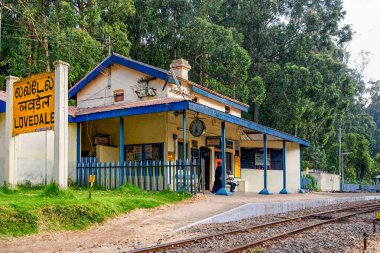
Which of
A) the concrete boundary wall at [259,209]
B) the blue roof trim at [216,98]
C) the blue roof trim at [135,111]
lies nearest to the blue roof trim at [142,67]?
the blue roof trim at [216,98]

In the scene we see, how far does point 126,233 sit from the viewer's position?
10.2 metres

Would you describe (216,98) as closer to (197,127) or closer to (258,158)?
Result: (258,158)

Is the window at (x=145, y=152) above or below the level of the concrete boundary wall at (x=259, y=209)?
above

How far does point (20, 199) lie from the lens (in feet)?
35.5

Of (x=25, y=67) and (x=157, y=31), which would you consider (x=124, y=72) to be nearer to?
(x=25, y=67)

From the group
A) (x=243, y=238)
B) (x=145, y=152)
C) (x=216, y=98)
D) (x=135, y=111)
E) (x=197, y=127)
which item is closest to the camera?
(x=243, y=238)

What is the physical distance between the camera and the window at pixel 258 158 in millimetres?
25922

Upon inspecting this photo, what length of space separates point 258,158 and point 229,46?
14.2 m

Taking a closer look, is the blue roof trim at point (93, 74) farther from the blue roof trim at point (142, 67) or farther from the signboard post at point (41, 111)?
the signboard post at point (41, 111)

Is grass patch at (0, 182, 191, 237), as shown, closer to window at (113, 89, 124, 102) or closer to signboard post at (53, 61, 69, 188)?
signboard post at (53, 61, 69, 188)

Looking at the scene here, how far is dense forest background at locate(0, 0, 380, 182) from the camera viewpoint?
3066 centimetres

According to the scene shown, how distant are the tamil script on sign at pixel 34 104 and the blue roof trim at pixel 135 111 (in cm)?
467

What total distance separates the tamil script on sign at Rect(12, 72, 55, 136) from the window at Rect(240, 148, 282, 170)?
48.1 ft

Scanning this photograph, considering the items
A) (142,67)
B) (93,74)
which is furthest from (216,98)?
(93,74)
